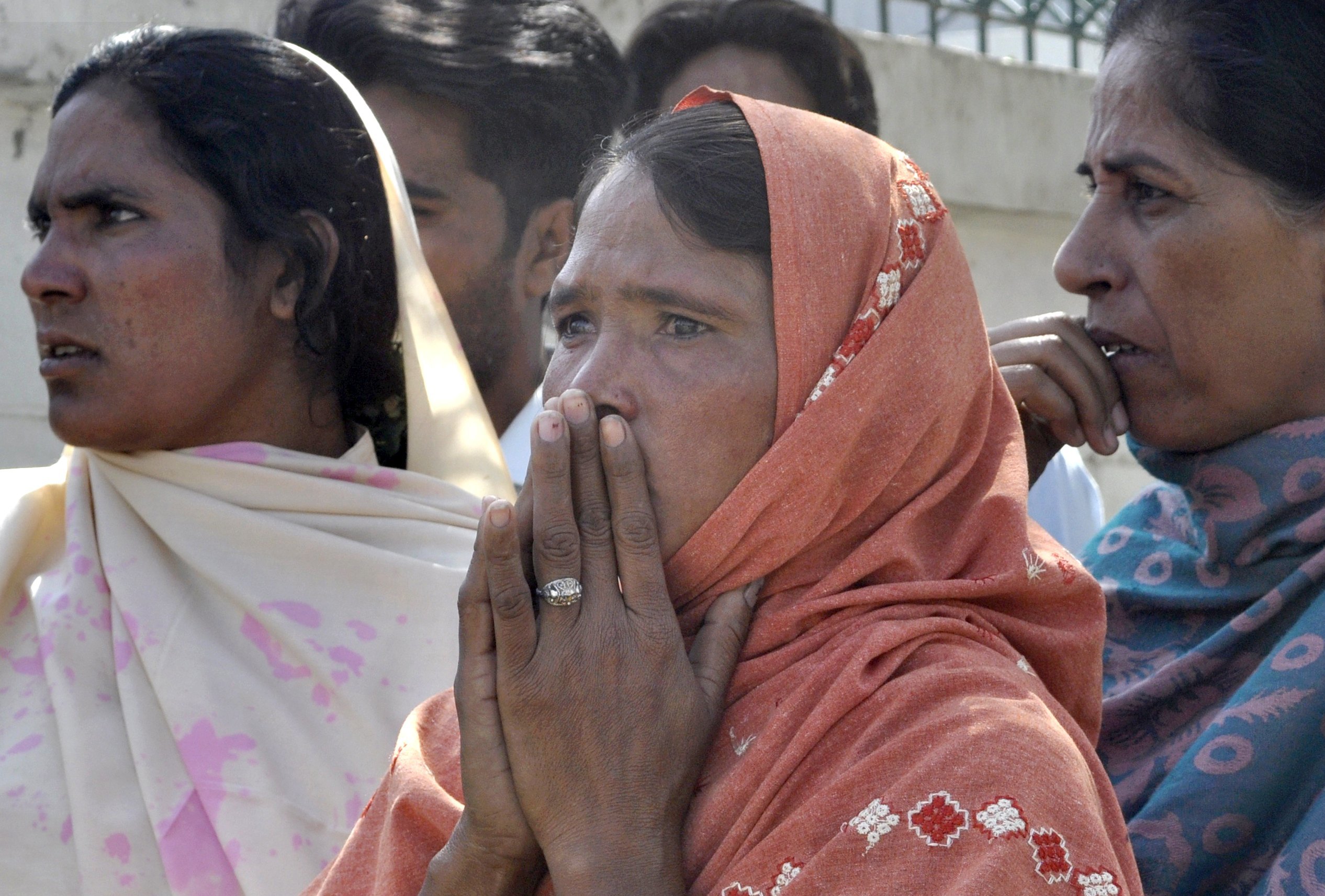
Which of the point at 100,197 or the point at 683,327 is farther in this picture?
the point at 100,197

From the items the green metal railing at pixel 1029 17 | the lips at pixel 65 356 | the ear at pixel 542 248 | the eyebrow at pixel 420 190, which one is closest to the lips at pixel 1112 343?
the ear at pixel 542 248

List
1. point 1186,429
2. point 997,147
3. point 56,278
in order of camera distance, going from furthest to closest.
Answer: point 997,147, point 56,278, point 1186,429

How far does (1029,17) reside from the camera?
7.07 meters

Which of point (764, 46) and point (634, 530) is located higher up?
point (634, 530)

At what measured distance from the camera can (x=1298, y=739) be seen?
2309mm

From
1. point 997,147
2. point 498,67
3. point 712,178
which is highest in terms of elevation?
point 712,178

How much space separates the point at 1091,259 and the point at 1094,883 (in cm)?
142

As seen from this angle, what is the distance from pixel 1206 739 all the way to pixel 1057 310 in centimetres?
506

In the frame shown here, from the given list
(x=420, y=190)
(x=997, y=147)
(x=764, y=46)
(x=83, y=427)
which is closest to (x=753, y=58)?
(x=764, y=46)

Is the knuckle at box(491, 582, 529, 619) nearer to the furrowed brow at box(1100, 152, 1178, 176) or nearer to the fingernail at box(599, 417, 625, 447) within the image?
the fingernail at box(599, 417, 625, 447)

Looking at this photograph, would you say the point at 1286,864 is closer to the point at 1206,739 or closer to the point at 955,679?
the point at 1206,739

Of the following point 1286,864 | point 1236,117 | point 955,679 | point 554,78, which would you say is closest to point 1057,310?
point 554,78

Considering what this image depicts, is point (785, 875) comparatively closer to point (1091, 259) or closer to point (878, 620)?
point (878, 620)

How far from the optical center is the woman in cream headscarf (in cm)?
258
